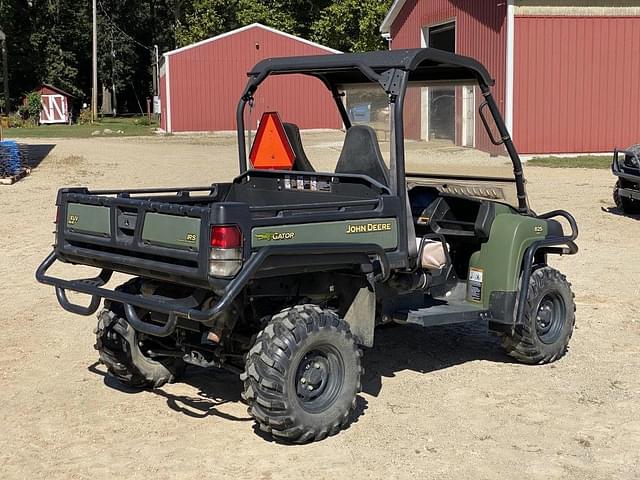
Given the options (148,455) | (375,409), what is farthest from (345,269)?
(148,455)

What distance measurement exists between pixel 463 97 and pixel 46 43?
182 ft

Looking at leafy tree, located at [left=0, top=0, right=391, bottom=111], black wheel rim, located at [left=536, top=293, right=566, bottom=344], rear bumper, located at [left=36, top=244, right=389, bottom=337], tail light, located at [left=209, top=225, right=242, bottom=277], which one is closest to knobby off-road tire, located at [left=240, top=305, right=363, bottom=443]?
rear bumper, located at [left=36, top=244, right=389, bottom=337]

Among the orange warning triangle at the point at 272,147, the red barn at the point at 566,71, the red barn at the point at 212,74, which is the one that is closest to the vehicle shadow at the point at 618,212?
the orange warning triangle at the point at 272,147

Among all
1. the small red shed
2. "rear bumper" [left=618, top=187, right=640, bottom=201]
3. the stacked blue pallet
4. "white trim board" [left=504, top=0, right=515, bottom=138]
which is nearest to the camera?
"rear bumper" [left=618, top=187, right=640, bottom=201]

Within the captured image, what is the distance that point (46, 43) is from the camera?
5753 centimetres

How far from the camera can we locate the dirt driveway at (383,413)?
4.59 meters

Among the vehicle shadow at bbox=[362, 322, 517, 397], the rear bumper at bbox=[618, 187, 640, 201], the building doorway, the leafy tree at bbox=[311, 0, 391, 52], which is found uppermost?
the leafy tree at bbox=[311, 0, 391, 52]

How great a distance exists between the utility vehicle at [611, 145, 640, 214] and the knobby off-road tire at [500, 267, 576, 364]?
7.05 metres

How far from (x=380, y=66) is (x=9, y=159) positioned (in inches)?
591

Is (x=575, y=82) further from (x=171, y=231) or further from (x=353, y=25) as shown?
(x=353, y=25)

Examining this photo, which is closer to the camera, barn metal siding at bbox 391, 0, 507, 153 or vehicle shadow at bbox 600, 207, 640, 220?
vehicle shadow at bbox 600, 207, 640, 220

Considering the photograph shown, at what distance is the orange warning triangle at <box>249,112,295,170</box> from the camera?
6.12 meters

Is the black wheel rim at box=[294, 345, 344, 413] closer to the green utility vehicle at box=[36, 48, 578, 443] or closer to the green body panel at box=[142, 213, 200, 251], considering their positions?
the green utility vehicle at box=[36, 48, 578, 443]

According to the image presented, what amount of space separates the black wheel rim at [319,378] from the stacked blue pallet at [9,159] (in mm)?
15248
